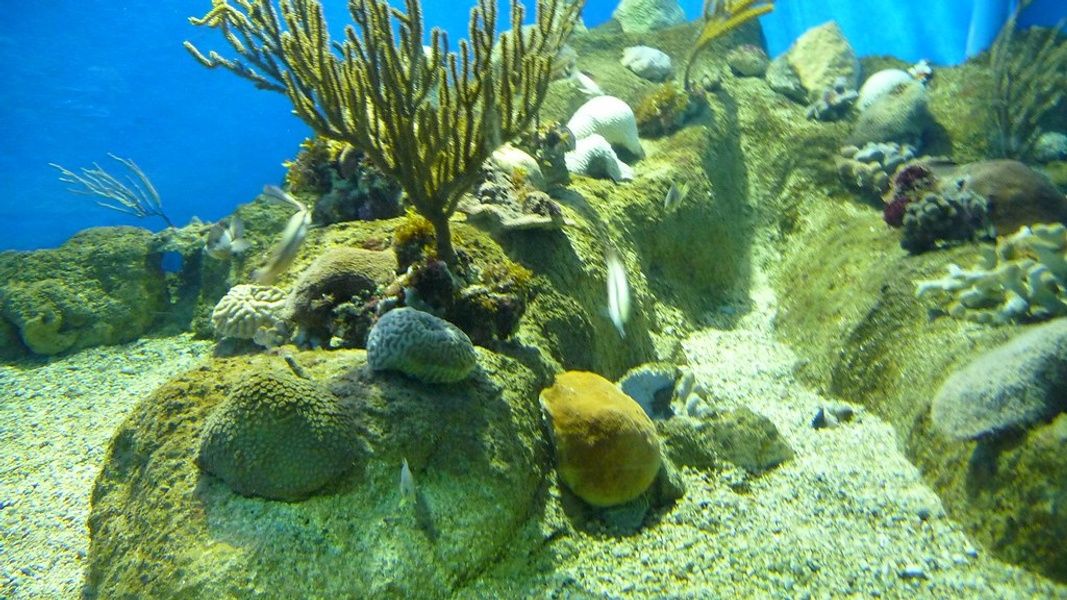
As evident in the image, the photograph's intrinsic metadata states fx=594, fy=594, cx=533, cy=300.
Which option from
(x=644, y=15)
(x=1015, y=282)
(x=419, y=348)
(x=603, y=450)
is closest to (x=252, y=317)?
(x=419, y=348)

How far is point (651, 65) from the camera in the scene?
1053 cm

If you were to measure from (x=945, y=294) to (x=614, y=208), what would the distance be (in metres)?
3.09

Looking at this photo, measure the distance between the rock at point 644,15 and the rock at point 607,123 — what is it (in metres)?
6.46

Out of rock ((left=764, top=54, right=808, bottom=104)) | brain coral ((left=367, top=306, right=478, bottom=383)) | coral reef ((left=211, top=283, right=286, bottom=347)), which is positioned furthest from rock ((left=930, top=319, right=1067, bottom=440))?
rock ((left=764, top=54, right=808, bottom=104))

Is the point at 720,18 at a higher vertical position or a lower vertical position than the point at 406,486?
higher

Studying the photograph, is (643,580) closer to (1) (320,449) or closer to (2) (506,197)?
(1) (320,449)

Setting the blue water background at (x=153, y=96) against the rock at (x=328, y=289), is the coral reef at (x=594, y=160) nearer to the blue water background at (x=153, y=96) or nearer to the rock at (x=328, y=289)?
the rock at (x=328, y=289)

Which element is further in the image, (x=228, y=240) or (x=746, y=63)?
(x=746, y=63)

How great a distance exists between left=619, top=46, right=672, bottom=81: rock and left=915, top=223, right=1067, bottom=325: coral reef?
687cm

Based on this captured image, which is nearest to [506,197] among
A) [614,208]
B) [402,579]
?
[614,208]

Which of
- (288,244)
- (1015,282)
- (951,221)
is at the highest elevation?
(951,221)

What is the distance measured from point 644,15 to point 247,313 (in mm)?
12241

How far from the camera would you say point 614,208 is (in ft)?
21.1

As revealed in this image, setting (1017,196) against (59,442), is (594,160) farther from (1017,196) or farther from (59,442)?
(59,442)
